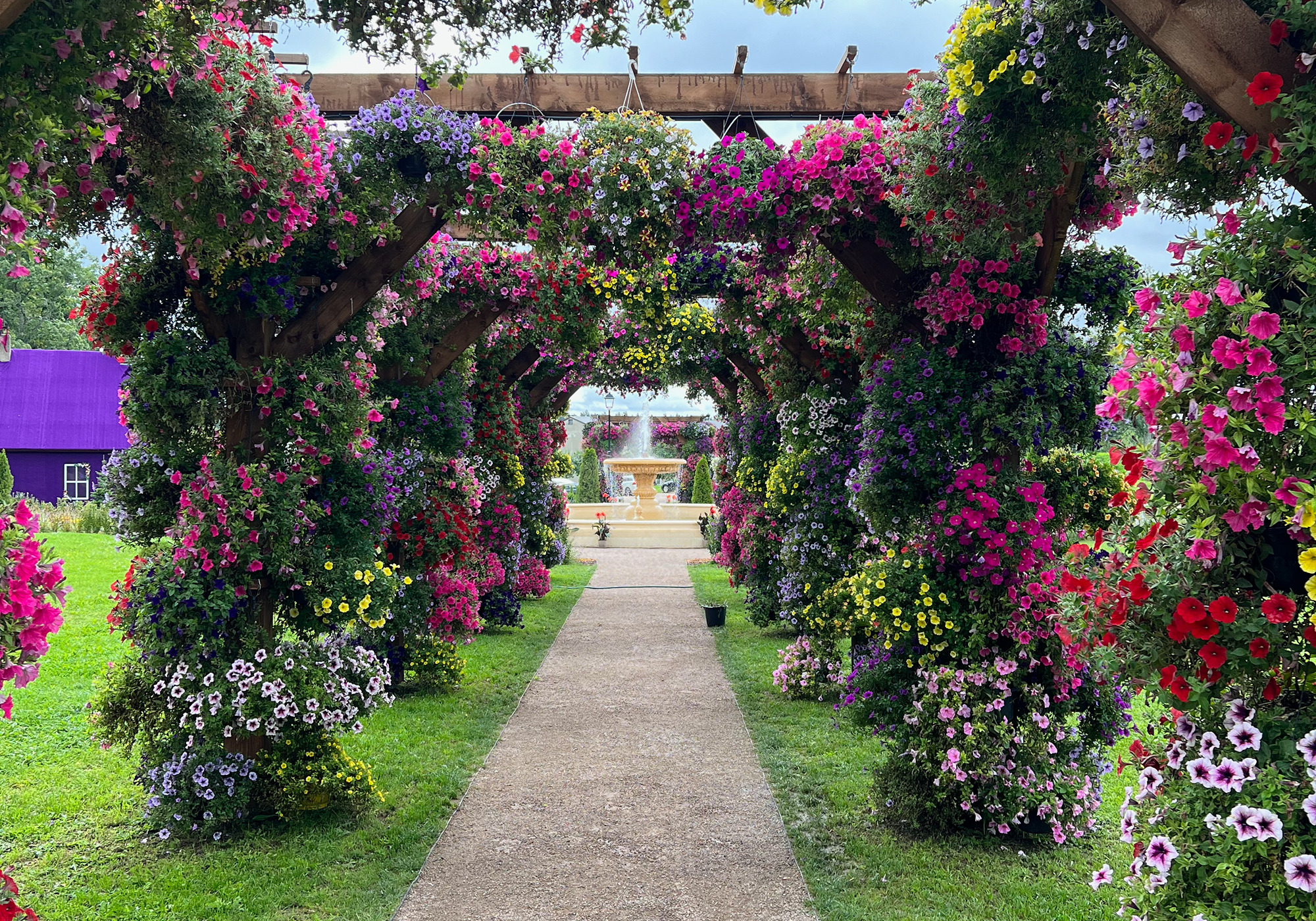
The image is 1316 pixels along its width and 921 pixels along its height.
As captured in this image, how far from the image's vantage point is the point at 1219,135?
7.08 ft

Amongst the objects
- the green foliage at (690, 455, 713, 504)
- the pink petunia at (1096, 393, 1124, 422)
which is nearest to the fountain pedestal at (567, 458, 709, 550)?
the green foliage at (690, 455, 713, 504)

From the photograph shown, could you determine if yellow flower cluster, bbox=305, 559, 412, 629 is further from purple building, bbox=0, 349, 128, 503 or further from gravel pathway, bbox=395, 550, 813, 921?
purple building, bbox=0, 349, 128, 503

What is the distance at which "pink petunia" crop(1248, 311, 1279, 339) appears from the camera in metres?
1.91

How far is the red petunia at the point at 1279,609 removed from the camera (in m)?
1.89

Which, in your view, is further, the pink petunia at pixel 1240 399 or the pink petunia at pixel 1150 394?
the pink petunia at pixel 1150 394

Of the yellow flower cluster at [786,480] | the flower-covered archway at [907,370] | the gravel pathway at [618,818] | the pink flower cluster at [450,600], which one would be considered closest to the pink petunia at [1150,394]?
the flower-covered archway at [907,370]

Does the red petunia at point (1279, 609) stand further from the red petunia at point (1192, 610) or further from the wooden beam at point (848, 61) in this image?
the wooden beam at point (848, 61)

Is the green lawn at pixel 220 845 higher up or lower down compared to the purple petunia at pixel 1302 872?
lower down

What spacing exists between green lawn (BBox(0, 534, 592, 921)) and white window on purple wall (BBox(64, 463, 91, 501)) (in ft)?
57.0

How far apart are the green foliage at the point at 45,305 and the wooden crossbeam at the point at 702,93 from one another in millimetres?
29042

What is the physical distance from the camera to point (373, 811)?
15.8 ft

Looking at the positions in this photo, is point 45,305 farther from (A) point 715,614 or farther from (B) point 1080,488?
(B) point 1080,488

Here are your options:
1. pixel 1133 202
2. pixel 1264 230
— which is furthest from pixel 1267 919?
pixel 1133 202

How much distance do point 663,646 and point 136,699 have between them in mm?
6012
